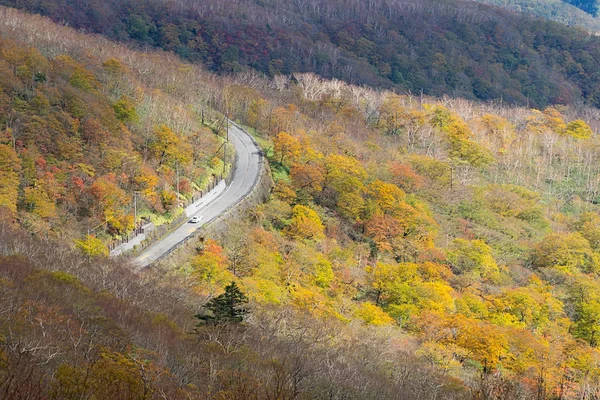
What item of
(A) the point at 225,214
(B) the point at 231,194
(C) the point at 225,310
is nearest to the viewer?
(C) the point at 225,310

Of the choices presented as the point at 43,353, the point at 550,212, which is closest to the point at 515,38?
the point at 550,212

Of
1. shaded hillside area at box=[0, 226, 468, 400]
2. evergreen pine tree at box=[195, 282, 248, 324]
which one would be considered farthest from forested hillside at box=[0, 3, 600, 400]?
evergreen pine tree at box=[195, 282, 248, 324]

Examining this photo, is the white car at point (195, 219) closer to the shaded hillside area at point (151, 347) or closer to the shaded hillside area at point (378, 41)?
the shaded hillside area at point (151, 347)

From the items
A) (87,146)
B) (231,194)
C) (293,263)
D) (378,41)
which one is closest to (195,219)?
(231,194)

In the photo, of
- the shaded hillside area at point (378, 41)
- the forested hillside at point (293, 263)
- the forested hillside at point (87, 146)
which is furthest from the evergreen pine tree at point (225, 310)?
the shaded hillside area at point (378, 41)

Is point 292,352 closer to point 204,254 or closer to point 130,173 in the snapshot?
point 204,254

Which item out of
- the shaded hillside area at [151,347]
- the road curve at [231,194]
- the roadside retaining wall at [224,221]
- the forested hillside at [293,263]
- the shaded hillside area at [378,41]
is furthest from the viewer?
the shaded hillside area at [378,41]

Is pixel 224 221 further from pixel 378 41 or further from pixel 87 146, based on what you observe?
pixel 378 41
